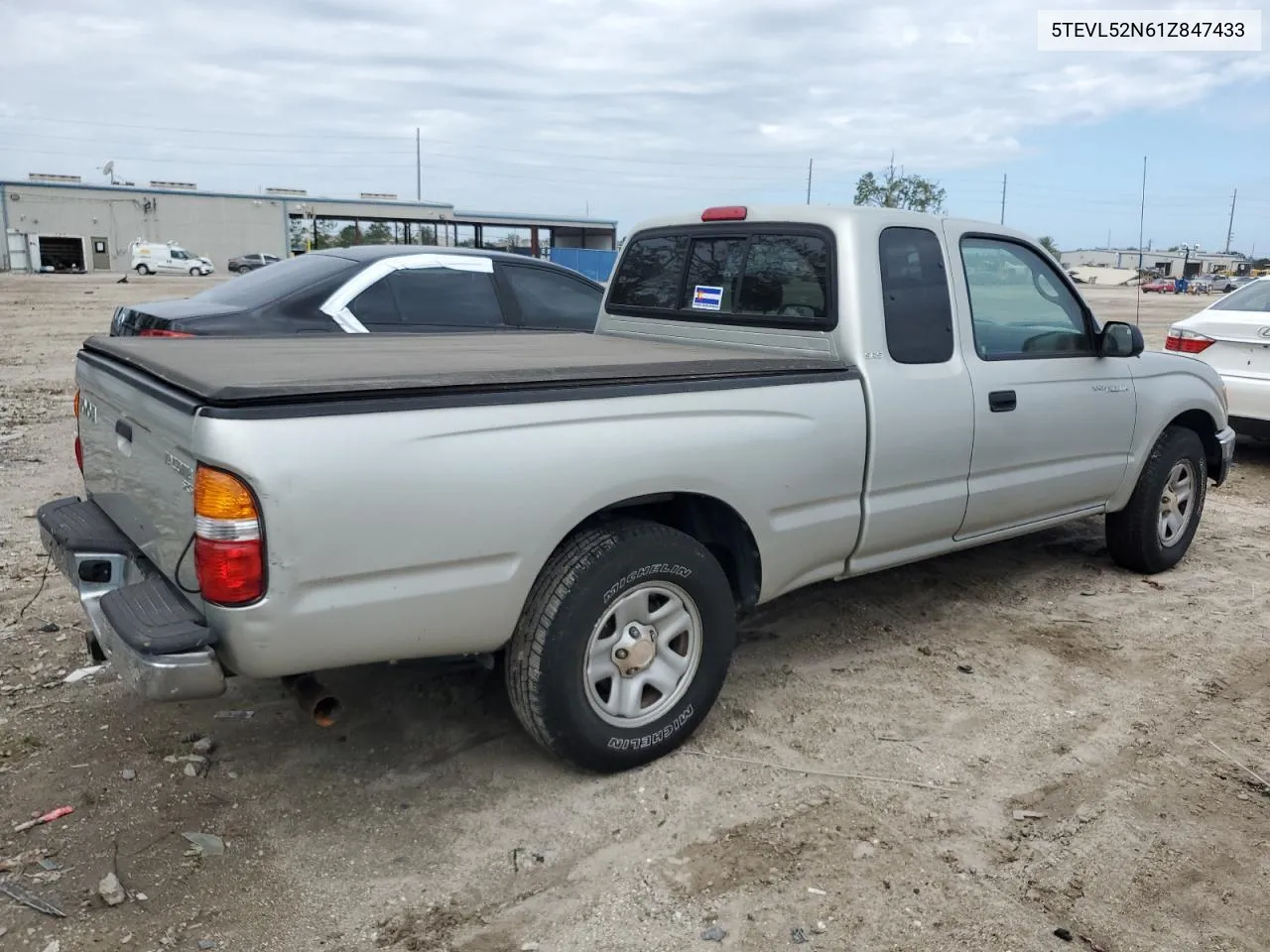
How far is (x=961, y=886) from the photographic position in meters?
2.91

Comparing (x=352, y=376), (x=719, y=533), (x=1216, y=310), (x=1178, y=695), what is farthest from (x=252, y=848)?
(x=1216, y=310)

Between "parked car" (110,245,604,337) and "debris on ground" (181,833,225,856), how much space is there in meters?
3.73

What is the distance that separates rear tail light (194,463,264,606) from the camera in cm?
253

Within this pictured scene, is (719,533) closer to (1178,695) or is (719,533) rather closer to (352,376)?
(352,376)

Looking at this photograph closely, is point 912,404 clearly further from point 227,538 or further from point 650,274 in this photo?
point 227,538

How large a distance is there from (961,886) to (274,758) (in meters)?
2.29

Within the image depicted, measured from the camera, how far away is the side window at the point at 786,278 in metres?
4.16

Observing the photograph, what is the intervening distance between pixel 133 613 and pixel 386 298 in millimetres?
4125

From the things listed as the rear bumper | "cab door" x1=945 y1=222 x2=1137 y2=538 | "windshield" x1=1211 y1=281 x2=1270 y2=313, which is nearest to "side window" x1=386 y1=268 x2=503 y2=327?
the rear bumper

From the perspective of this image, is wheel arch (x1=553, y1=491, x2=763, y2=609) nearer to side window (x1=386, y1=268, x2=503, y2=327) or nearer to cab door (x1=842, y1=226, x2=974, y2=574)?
cab door (x1=842, y1=226, x2=974, y2=574)

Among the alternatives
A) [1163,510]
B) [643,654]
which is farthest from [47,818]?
[1163,510]

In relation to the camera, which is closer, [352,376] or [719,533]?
[352,376]

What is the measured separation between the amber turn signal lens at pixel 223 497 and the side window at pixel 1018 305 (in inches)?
125

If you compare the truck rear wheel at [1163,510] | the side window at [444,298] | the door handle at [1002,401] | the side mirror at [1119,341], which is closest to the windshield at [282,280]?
the side window at [444,298]
